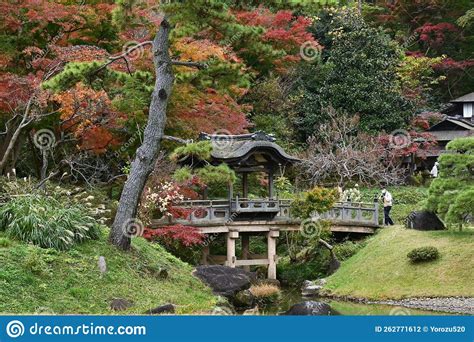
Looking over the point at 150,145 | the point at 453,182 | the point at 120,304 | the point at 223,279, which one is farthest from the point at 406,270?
the point at 120,304

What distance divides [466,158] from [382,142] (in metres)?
11.0

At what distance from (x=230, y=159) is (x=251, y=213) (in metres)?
1.98

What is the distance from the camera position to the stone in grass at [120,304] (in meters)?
11.4

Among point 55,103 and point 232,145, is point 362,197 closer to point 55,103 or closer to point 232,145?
point 232,145

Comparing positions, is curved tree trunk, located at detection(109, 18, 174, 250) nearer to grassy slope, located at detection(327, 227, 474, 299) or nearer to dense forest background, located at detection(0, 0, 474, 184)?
dense forest background, located at detection(0, 0, 474, 184)

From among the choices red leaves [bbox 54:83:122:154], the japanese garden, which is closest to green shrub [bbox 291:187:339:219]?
the japanese garden

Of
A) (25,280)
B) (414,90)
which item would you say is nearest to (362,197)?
(414,90)

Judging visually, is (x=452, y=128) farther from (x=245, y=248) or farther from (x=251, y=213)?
(x=251, y=213)

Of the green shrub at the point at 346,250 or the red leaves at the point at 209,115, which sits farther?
the green shrub at the point at 346,250

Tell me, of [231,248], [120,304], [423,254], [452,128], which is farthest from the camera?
[452,128]

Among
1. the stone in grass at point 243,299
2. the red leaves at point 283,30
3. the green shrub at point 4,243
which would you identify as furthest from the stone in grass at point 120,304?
the red leaves at point 283,30

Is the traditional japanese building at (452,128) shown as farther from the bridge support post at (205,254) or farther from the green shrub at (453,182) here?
the bridge support post at (205,254)

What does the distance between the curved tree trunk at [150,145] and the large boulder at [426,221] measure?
415 inches

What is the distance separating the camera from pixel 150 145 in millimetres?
13445
